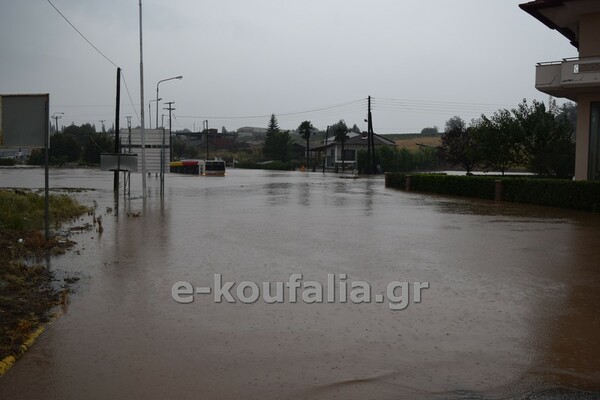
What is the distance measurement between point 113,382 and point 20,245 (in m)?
7.11

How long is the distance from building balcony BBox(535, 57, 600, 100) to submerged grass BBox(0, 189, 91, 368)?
755 inches

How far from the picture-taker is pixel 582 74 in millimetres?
23750

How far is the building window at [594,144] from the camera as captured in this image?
2500cm

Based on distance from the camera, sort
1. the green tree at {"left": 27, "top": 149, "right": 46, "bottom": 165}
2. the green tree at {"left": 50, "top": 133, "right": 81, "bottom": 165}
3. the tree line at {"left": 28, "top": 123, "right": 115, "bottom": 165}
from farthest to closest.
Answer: the green tree at {"left": 50, "top": 133, "right": 81, "bottom": 165}, the green tree at {"left": 27, "top": 149, "right": 46, "bottom": 165}, the tree line at {"left": 28, "top": 123, "right": 115, "bottom": 165}

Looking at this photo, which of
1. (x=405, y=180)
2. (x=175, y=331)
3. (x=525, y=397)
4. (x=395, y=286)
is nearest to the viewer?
(x=525, y=397)

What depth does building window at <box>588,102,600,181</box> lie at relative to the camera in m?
25.0

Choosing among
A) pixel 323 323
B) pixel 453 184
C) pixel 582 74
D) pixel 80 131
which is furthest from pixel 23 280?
pixel 80 131

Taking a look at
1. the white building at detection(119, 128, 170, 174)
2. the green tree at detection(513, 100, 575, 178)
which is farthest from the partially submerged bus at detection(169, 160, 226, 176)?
the green tree at detection(513, 100, 575, 178)

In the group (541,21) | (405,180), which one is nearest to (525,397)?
(541,21)

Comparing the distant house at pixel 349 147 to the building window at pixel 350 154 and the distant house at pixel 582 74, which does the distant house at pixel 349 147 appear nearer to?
the building window at pixel 350 154

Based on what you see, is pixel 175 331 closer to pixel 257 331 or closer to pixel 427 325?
pixel 257 331

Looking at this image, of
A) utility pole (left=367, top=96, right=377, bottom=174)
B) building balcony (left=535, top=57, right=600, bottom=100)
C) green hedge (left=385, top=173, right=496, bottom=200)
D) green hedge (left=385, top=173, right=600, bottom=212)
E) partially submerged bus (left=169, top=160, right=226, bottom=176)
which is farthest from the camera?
utility pole (left=367, top=96, right=377, bottom=174)

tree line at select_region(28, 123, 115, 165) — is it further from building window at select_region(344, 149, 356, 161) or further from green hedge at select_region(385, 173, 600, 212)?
green hedge at select_region(385, 173, 600, 212)

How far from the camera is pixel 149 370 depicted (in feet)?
17.7
